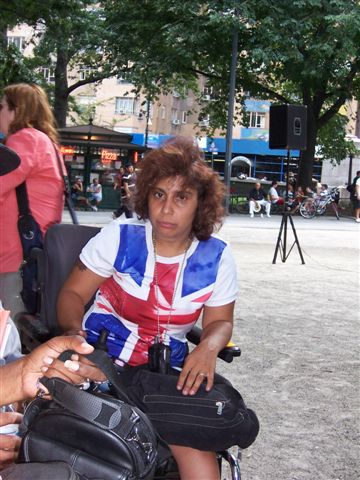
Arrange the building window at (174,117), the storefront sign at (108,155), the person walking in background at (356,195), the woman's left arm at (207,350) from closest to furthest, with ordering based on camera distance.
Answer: the woman's left arm at (207,350) → the person walking in background at (356,195) → the storefront sign at (108,155) → the building window at (174,117)

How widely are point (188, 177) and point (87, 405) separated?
1229mm

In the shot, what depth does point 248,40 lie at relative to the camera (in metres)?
24.5

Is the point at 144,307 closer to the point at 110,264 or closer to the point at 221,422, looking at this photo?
the point at 110,264

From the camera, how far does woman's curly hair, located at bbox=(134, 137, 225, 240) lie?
2711mm

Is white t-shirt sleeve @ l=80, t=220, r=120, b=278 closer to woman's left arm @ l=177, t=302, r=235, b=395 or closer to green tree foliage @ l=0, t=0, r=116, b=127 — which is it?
woman's left arm @ l=177, t=302, r=235, b=395

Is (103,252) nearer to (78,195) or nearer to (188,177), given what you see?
(188,177)

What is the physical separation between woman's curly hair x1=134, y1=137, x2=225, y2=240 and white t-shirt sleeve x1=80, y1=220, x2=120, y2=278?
0.18 meters

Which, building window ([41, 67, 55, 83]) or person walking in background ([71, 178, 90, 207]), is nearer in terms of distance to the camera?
person walking in background ([71, 178, 90, 207])

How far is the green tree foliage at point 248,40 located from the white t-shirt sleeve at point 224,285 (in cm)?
2021

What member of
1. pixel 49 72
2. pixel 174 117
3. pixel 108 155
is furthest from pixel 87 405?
pixel 174 117

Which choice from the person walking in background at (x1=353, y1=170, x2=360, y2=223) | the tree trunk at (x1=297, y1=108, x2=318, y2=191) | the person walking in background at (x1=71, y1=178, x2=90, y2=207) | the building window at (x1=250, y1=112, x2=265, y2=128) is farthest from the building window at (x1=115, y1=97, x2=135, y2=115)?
the person walking in background at (x1=71, y1=178, x2=90, y2=207)

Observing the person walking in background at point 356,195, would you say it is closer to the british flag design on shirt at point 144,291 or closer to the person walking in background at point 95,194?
the person walking in background at point 95,194

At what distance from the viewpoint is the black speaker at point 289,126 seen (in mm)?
11828

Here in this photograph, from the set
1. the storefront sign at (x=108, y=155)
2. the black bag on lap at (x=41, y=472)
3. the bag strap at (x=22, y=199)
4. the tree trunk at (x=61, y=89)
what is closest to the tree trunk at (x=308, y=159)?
the storefront sign at (x=108, y=155)
